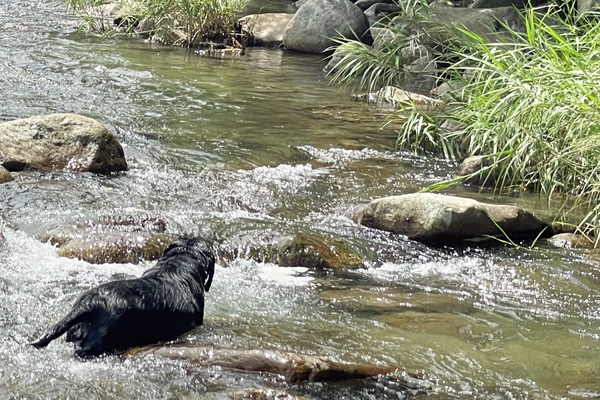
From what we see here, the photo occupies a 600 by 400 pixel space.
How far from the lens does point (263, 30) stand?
16.8 m

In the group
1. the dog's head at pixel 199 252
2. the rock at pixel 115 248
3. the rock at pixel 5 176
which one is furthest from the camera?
the rock at pixel 5 176

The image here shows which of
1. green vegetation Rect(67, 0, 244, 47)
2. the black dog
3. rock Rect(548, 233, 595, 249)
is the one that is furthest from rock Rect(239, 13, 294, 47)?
the black dog

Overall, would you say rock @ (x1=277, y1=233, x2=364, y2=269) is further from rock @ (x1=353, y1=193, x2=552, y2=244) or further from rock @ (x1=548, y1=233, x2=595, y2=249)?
rock @ (x1=548, y1=233, x2=595, y2=249)

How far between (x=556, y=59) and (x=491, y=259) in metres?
2.04

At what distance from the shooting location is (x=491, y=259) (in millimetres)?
6496

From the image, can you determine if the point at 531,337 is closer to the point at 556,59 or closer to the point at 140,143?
the point at 556,59

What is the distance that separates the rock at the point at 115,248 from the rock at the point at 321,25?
10192mm

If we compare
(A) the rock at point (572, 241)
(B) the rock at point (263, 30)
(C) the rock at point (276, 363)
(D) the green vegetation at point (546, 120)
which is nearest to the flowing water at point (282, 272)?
(C) the rock at point (276, 363)

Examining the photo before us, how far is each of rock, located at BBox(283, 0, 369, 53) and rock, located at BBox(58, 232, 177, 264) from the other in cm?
1019

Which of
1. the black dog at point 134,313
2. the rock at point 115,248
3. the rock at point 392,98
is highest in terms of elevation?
the rock at point 392,98

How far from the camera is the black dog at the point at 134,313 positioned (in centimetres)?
420

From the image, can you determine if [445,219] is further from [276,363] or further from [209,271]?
[276,363]

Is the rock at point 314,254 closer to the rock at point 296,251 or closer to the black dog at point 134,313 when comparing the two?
the rock at point 296,251

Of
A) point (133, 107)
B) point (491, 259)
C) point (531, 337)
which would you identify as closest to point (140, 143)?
point (133, 107)
